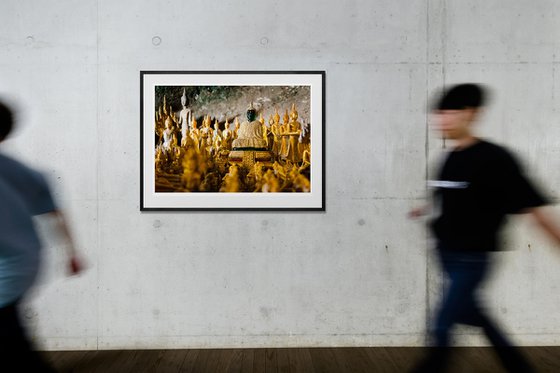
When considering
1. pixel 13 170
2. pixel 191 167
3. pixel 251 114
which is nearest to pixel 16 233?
pixel 13 170

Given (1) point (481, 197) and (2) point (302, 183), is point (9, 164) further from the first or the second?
(2) point (302, 183)

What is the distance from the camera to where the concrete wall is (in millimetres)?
3605

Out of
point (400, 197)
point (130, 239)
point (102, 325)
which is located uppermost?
point (400, 197)

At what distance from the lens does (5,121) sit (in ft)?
6.16

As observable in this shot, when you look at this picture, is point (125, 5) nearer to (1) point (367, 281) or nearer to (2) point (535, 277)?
(1) point (367, 281)

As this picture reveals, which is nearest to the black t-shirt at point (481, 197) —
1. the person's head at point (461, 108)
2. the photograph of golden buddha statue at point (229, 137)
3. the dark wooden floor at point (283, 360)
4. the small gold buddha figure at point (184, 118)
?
the person's head at point (461, 108)

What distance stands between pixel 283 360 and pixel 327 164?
1520mm

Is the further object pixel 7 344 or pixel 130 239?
pixel 130 239

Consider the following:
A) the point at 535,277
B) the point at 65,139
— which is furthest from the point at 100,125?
the point at 535,277

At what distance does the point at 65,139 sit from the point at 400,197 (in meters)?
2.68

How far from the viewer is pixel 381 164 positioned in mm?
3641

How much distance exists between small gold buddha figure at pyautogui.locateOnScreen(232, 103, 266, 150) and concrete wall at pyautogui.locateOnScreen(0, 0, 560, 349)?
394 mm

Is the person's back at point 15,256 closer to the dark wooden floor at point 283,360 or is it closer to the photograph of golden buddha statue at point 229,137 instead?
the dark wooden floor at point 283,360

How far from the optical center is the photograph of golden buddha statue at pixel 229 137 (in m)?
3.59
